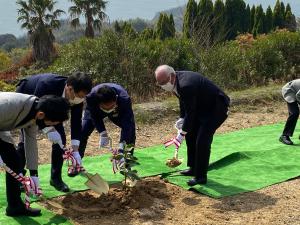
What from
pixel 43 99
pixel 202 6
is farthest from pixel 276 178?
pixel 202 6

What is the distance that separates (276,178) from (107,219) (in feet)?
7.08

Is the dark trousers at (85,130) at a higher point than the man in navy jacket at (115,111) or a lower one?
lower

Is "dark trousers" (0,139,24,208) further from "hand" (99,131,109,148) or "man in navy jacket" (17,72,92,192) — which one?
"hand" (99,131,109,148)


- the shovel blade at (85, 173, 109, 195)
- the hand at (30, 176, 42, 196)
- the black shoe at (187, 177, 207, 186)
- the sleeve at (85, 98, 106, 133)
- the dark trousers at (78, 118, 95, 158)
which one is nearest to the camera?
the hand at (30, 176, 42, 196)

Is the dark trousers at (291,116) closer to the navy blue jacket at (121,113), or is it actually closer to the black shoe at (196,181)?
the black shoe at (196,181)

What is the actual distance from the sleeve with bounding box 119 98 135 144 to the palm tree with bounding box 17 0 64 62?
24.4m

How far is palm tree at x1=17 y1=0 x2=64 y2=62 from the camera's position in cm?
2922

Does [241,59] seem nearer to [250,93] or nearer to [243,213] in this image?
[250,93]

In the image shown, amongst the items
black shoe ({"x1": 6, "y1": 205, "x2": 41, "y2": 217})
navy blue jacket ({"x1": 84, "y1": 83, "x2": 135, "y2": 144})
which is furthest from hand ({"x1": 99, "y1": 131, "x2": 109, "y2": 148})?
black shoe ({"x1": 6, "y1": 205, "x2": 41, "y2": 217})

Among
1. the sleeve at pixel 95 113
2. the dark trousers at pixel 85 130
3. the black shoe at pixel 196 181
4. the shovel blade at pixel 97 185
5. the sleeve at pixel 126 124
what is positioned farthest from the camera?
the dark trousers at pixel 85 130

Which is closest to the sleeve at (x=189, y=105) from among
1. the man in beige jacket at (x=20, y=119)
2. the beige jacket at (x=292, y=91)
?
the man in beige jacket at (x=20, y=119)

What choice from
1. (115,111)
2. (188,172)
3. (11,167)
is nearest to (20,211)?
(11,167)

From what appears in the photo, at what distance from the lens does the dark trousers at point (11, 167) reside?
3.80 metres

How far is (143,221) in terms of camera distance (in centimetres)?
413
